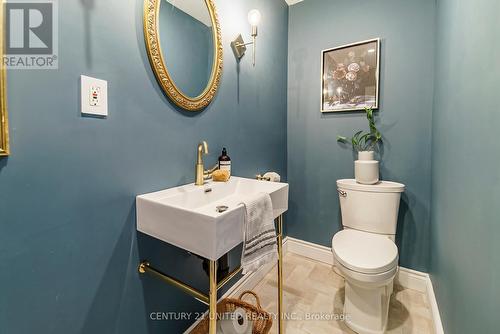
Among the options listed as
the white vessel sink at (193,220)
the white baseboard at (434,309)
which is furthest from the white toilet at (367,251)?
the white vessel sink at (193,220)

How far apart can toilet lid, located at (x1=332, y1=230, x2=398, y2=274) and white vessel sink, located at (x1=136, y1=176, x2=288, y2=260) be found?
488 mm

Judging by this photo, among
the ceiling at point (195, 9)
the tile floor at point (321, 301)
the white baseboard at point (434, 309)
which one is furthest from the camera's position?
the tile floor at point (321, 301)

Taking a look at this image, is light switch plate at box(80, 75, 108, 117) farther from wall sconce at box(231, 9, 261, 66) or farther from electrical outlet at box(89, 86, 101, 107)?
wall sconce at box(231, 9, 261, 66)

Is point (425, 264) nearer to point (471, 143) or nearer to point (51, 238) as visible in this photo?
point (471, 143)

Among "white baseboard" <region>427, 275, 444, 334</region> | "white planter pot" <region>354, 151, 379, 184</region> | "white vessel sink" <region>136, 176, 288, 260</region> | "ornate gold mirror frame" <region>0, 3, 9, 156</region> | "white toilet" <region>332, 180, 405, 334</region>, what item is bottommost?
"white baseboard" <region>427, 275, 444, 334</region>

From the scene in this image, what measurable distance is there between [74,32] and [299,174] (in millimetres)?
1821

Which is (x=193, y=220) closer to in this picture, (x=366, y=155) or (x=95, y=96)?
(x=95, y=96)

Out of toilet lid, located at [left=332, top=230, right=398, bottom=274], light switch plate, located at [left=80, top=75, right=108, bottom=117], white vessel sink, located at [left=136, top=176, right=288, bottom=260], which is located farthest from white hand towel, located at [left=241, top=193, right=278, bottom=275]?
light switch plate, located at [left=80, top=75, right=108, bottom=117]

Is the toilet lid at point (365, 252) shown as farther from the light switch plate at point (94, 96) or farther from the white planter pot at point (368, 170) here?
the light switch plate at point (94, 96)

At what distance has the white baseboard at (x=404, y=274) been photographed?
1371mm

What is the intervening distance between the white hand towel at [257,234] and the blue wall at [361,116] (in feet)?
3.86

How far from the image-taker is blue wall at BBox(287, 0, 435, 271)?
162 centimetres

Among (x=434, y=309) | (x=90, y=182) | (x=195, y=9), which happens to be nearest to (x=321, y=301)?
(x=434, y=309)

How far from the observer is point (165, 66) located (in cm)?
103
